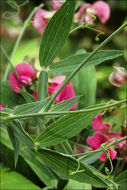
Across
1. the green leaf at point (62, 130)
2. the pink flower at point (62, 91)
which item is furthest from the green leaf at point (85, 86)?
the green leaf at point (62, 130)

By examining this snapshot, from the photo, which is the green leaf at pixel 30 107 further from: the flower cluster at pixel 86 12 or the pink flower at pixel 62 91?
the flower cluster at pixel 86 12

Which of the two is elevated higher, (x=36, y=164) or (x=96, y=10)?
(x=96, y=10)

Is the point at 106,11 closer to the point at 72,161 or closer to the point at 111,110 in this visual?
the point at 111,110

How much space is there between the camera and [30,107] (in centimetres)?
34

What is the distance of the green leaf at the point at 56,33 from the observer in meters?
0.35

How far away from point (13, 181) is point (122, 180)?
15 cm

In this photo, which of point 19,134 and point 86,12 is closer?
point 19,134

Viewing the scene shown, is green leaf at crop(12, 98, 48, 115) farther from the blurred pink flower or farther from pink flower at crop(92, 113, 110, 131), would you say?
the blurred pink flower

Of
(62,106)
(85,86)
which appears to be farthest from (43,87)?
(85,86)

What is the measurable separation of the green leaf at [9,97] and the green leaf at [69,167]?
0.15m

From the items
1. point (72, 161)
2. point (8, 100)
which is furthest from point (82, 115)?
point (8, 100)

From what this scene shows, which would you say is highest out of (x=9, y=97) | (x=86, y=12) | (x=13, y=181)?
(x=86, y=12)

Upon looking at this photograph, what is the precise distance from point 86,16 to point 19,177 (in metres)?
0.27

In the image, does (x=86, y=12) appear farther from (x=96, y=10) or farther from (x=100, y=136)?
(x=100, y=136)
